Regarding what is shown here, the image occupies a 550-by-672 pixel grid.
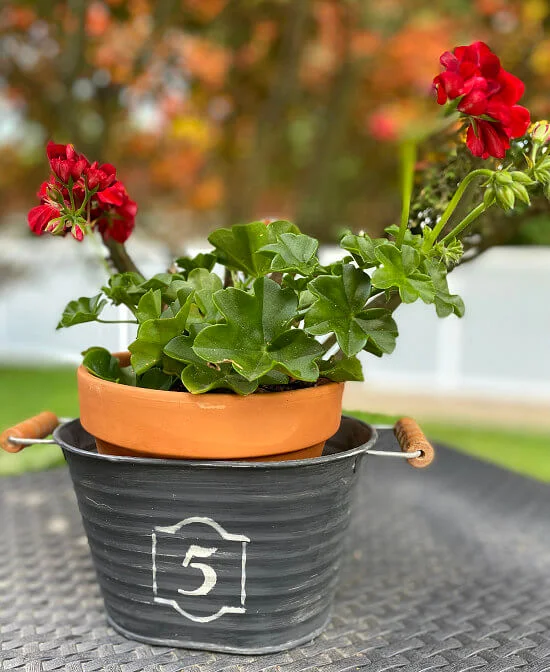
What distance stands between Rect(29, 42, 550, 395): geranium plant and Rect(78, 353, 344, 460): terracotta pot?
2 centimetres

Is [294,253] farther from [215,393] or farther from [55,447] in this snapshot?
[55,447]

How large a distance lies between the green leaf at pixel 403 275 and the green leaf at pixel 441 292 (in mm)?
11

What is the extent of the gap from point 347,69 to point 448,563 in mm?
3891

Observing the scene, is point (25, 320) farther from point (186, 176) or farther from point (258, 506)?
point (258, 506)

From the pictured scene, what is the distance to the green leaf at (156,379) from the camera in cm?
66

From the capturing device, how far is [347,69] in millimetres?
4234

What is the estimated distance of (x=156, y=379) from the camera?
0.67m

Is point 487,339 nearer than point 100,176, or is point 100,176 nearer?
point 100,176

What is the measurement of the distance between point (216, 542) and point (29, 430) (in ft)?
0.83

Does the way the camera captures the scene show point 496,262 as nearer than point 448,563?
No

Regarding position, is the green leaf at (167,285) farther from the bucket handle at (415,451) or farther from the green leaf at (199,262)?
the bucket handle at (415,451)

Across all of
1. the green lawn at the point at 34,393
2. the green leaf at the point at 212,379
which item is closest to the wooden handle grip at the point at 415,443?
the green leaf at the point at 212,379

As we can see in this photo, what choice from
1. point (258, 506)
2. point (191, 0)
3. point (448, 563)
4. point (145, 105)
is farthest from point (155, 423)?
point (145, 105)

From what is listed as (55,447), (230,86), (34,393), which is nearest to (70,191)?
(55,447)
